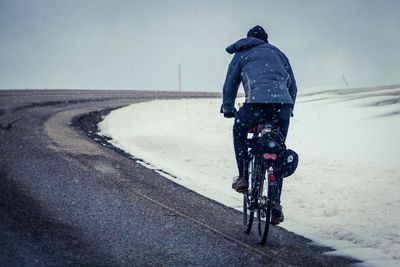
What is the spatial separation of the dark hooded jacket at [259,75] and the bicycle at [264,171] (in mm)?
323

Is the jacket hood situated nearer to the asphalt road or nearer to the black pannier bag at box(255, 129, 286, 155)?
the black pannier bag at box(255, 129, 286, 155)

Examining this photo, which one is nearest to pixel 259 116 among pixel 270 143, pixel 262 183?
pixel 270 143

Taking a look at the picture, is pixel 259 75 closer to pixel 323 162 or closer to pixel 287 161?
pixel 287 161

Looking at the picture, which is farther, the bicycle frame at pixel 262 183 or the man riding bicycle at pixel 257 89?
the man riding bicycle at pixel 257 89

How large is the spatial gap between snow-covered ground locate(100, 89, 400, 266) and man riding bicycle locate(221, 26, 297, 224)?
3.97 feet

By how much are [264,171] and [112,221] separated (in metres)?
1.79

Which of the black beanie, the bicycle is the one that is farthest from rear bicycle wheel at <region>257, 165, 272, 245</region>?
the black beanie

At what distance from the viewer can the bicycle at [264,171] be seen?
511cm

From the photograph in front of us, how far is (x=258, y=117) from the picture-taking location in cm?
540

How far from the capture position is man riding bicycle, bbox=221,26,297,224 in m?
5.25

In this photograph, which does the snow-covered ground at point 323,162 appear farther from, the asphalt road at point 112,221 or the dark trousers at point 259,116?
the dark trousers at point 259,116

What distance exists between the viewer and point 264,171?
5.34m

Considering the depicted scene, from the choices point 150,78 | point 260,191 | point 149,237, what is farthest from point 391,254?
point 150,78

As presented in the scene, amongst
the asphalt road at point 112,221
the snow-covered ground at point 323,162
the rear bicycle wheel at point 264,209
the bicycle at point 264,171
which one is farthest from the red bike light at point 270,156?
the snow-covered ground at point 323,162
